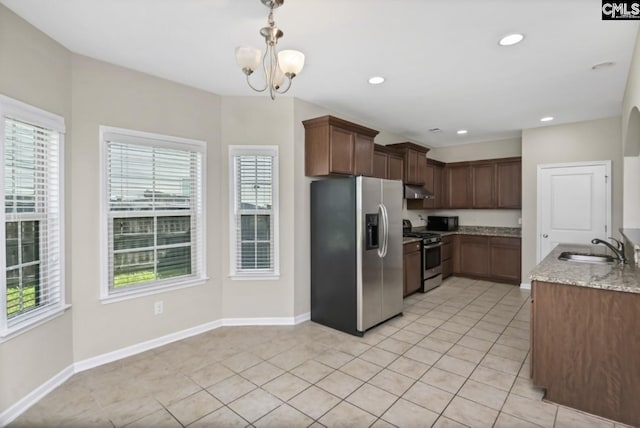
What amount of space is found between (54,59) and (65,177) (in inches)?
35.5

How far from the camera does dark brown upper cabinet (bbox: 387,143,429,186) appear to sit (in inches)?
210

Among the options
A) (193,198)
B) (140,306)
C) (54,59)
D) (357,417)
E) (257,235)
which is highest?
(54,59)

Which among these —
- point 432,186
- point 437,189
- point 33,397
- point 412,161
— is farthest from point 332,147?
point 437,189

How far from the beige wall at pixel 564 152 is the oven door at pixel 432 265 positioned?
1.34 metres

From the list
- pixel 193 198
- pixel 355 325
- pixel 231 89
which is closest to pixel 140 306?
pixel 193 198

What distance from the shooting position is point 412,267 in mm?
4883

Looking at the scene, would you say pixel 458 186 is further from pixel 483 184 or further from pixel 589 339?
pixel 589 339

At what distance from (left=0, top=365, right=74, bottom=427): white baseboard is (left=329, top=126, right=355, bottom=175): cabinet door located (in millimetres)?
3015

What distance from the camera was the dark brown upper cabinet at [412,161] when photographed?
532 cm

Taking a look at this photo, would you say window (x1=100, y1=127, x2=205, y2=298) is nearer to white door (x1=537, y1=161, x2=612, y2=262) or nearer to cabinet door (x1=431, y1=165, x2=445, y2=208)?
cabinet door (x1=431, y1=165, x2=445, y2=208)

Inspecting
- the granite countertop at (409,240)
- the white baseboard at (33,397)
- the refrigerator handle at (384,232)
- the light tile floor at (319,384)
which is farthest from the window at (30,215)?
the granite countertop at (409,240)

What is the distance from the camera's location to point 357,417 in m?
2.09

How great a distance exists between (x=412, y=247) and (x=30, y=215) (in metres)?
4.37

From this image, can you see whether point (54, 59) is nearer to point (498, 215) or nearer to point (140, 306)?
point (140, 306)
